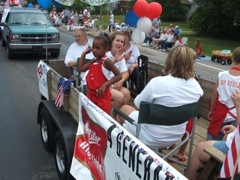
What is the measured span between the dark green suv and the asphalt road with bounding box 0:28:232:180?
201 cm

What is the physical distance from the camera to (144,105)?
2834 millimetres

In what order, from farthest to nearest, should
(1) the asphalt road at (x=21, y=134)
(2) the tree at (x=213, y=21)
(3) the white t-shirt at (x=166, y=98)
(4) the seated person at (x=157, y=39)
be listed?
(2) the tree at (x=213, y=21) → (4) the seated person at (x=157, y=39) → (1) the asphalt road at (x=21, y=134) → (3) the white t-shirt at (x=166, y=98)

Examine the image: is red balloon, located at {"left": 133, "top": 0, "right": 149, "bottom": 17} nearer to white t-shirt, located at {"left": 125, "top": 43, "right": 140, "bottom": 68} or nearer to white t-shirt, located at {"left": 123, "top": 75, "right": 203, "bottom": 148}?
white t-shirt, located at {"left": 125, "top": 43, "right": 140, "bottom": 68}

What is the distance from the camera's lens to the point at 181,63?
3.02 metres

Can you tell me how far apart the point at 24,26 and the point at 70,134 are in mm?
9596

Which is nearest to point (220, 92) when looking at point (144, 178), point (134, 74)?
point (144, 178)

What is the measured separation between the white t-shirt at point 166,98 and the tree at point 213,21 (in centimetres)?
2550

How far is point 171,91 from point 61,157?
1803 millimetres

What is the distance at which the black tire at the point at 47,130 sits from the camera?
436 centimetres

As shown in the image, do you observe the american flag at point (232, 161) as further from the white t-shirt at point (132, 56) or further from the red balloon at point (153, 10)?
the red balloon at point (153, 10)

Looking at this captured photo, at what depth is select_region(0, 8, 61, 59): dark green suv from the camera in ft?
38.3

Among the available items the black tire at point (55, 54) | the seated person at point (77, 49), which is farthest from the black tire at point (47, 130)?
the black tire at point (55, 54)

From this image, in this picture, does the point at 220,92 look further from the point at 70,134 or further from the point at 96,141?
the point at 70,134

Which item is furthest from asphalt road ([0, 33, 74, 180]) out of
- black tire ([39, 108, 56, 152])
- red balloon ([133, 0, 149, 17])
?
red balloon ([133, 0, 149, 17])
